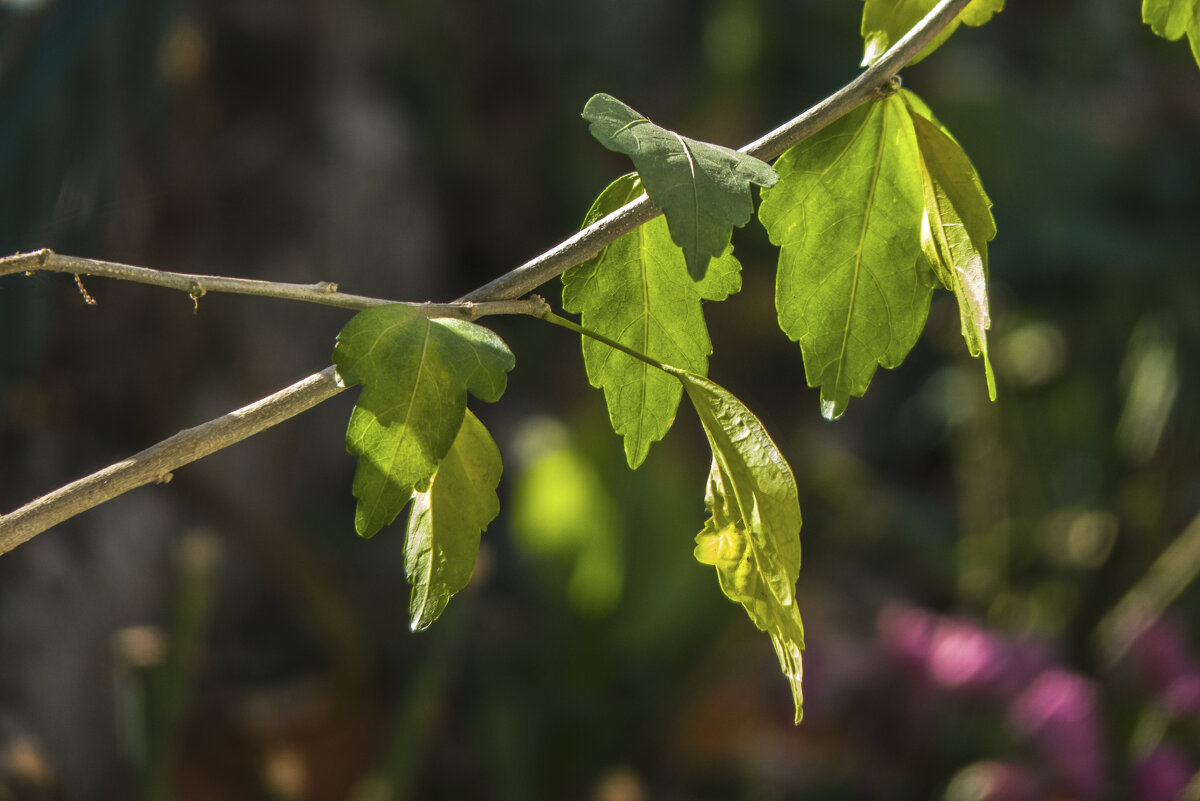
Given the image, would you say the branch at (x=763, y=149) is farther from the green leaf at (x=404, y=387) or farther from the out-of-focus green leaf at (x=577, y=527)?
the out-of-focus green leaf at (x=577, y=527)

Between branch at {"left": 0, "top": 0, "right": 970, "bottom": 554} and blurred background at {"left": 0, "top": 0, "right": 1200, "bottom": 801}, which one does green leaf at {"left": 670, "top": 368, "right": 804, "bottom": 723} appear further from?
blurred background at {"left": 0, "top": 0, "right": 1200, "bottom": 801}

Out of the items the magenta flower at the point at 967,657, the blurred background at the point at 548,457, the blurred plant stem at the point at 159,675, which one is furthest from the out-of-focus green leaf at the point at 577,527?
the blurred plant stem at the point at 159,675

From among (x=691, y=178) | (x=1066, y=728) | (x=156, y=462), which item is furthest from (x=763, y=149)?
(x=1066, y=728)

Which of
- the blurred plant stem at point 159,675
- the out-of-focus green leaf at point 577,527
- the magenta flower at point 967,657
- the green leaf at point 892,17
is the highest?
the green leaf at point 892,17

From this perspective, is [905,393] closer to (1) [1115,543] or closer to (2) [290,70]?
(1) [1115,543]

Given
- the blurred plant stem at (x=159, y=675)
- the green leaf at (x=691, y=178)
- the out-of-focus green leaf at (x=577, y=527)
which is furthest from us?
the out-of-focus green leaf at (x=577, y=527)

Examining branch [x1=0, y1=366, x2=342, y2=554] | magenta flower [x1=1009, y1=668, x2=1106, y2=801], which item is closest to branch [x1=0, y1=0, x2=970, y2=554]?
branch [x1=0, y1=366, x2=342, y2=554]

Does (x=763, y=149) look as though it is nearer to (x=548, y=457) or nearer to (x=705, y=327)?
(x=705, y=327)
